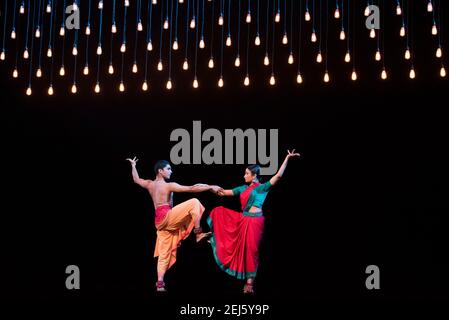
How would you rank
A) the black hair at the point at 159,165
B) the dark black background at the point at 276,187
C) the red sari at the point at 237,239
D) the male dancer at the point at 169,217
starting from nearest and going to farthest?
1. the red sari at the point at 237,239
2. the male dancer at the point at 169,217
3. the black hair at the point at 159,165
4. the dark black background at the point at 276,187

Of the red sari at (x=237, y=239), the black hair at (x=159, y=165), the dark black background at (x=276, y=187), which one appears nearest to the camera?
the red sari at (x=237, y=239)

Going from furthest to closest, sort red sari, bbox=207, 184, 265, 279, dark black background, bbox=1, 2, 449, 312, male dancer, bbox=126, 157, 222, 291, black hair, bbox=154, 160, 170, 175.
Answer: dark black background, bbox=1, 2, 449, 312
black hair, bbox=154, 160, 170, 175
male dancer, bbox=126, 157, 222, 291
red sari, bbox=207, 184, 265, 279

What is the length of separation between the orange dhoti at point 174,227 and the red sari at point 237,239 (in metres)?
0.26

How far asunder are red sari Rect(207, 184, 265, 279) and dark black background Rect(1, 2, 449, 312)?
50cm

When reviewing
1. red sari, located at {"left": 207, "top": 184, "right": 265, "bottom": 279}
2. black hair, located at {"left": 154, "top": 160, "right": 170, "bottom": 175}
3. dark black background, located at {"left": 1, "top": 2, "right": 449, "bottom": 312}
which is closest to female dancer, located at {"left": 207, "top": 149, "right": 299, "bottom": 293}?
red sari, located at {"left": 207, "top": 184, "right": 265, "bottom": 279}

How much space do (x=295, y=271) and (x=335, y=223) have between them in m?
0.76

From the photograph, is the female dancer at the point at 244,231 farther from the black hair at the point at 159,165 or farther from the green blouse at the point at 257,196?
the black hair at the point at 159,165

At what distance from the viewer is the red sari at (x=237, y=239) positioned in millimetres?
7547

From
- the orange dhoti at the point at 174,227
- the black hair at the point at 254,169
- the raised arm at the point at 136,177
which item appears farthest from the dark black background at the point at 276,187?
the black hair at the point at 254,169

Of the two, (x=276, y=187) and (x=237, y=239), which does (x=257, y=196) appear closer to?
(x=237, y=239)

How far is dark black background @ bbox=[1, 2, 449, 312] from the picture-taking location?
327 inches

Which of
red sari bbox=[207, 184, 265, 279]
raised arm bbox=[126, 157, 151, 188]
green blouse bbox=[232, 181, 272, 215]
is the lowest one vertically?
red sari bbox=[207, 184, 265, 279]

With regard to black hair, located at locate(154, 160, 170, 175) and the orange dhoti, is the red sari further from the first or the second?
black hair, located at locate(154, 160, 170, 175)
